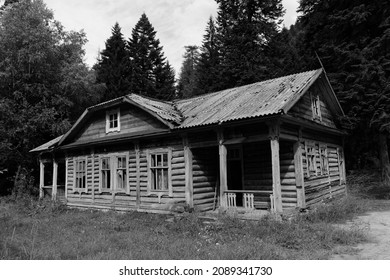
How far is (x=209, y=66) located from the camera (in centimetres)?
3750

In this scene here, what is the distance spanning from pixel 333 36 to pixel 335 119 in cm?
568

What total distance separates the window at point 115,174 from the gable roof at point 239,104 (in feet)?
8.96

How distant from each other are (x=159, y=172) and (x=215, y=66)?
81.1 ft

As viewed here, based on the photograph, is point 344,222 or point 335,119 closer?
point 344,222

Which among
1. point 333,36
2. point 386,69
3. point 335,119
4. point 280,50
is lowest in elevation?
point 335,119

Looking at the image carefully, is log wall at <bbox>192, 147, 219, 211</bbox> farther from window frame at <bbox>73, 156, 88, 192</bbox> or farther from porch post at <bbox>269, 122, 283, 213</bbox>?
window frame at <bbox>73, 156, 88, 192</bbox>

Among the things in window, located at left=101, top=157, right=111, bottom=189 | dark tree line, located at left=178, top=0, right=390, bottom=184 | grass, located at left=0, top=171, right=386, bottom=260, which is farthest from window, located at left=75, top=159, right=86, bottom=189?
dark tree line, located at left=178, top=0, right=390, bottom=184

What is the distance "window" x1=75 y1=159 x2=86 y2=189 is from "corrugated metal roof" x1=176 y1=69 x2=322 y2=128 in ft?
21.2

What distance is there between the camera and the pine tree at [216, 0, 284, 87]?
95.5ft

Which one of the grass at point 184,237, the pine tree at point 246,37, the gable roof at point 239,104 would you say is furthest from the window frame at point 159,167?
the pine tree at point 246,37

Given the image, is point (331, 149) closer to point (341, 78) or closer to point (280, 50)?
point (341, 78)

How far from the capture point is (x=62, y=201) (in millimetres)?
18016

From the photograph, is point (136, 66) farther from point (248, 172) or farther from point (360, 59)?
point (248, 172)
